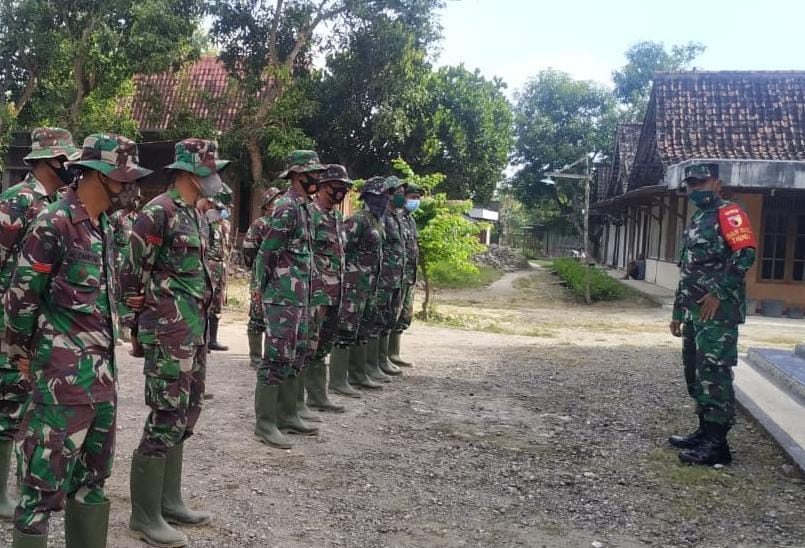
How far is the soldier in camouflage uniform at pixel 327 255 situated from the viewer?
18.0 ft

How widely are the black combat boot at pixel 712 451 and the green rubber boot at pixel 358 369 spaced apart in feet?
9.85

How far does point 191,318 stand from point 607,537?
2404 millimetres

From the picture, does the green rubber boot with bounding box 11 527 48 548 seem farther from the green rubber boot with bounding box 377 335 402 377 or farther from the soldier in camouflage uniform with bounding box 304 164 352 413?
the green rubber boot with bounding box 377 335 402 377

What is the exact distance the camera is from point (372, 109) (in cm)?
1912

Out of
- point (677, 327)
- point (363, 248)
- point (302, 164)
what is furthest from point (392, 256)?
point (677, 327)

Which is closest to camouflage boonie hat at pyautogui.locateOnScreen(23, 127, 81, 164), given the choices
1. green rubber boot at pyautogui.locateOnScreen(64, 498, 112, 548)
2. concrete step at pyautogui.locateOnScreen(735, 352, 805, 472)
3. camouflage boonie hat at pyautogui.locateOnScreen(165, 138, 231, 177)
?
camouflage boonie hat at pyautogui.locateOnScreen(165, 138, 231, 177)

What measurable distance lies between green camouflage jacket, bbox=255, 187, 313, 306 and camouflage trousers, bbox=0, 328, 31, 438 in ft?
5.42

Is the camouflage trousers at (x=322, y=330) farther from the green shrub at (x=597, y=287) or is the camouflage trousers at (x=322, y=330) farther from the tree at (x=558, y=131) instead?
the tree at (x=558, y=131)

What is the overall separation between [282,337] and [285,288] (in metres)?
0.31

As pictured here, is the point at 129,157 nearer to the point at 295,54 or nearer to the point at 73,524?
the point at 73,524

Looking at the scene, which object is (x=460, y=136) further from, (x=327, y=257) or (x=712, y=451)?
(x=712, y=451)

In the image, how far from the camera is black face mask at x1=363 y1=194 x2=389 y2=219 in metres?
6.77

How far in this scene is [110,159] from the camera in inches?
112

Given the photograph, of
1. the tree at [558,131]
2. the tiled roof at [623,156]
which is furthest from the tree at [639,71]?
the tiled roof at [623,156]
